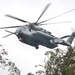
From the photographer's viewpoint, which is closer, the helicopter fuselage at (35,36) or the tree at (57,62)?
the helicopter fuselage at (35,36)

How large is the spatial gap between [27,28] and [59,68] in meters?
28.2

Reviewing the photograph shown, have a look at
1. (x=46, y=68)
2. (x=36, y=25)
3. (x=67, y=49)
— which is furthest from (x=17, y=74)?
(x=36, y=25)

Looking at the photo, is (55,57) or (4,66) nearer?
(4,66)

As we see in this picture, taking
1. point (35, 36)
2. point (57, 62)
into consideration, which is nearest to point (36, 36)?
point (35, 36)

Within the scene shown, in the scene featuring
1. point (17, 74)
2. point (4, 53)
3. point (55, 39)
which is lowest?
point (17, 74)

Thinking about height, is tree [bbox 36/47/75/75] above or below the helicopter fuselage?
below

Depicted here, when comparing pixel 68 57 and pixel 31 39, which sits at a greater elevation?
pixel 31 39

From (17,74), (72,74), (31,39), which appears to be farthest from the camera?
(17,74)

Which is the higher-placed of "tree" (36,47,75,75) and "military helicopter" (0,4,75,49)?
"military helicopter" (0,4,75,49)

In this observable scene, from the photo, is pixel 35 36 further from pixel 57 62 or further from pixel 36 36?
pixel 57 62

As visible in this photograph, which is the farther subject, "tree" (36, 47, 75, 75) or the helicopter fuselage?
"tree" (36, 47, 75, 75)

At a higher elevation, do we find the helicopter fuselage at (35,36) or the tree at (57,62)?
the helicopter fuselage at (35,36)

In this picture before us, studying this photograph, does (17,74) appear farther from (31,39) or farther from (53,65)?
(31,39)

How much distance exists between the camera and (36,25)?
48.5m
